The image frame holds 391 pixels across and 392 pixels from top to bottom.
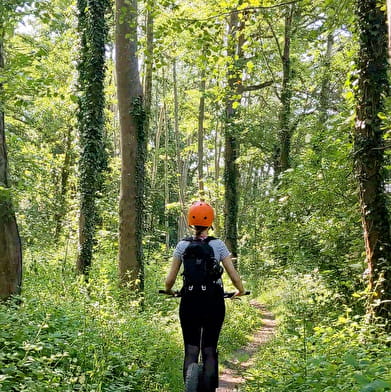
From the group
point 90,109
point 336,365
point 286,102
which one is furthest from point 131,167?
point 286,102

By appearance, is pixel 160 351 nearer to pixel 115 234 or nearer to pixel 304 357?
pixel 304 357

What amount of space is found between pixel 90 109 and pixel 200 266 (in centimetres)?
893

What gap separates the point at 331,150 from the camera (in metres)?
9.81

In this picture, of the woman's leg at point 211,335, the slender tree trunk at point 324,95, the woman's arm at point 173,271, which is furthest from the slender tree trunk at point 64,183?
the woman's leg at point 211,335

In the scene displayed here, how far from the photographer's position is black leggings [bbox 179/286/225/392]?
4.80 metres

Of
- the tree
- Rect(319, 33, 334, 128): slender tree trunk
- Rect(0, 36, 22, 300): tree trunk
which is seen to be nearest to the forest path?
Rect(0, 36, 22, 300): tree trunk

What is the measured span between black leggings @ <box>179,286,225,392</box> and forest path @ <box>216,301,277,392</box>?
217 cm

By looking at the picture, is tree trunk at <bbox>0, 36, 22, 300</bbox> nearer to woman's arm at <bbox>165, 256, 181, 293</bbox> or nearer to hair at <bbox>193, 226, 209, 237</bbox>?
woman's arm at <bbox>165, 256, 181, 293</bbox>

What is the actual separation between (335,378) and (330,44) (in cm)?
2075

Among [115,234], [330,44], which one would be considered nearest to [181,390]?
[115,234]

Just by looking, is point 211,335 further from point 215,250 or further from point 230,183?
point 230,183

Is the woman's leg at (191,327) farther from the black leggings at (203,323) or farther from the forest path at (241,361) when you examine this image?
the forest path at (241,361)

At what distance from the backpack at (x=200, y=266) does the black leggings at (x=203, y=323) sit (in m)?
0.11

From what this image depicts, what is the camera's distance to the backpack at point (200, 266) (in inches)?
188
